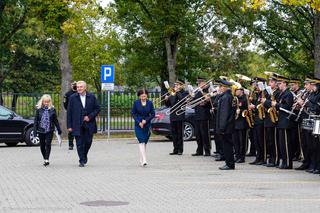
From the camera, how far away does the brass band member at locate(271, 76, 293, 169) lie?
58.3 feet

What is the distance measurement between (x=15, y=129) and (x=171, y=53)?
13.0 metres

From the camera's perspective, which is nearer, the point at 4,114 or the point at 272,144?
the point at 272,144

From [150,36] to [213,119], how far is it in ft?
58.5

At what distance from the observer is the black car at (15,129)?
27.1 metres

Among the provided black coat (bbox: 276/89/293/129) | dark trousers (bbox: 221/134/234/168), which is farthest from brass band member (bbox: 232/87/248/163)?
dark trousers (bbox: 221/134/234/168)

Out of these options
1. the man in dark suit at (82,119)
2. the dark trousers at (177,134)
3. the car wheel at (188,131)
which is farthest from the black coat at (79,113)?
the car wheel at (188,131)

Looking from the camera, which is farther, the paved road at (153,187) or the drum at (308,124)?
the drum at (308,124)

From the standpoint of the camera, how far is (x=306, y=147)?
1792cm

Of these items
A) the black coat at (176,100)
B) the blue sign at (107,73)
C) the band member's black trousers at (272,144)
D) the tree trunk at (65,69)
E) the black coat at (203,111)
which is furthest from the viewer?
the tree trunk at (65,69)

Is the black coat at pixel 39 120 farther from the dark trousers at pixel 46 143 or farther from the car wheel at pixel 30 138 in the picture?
the car wheel at pixel 30 138

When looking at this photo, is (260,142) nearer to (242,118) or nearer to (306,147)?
(242,118)

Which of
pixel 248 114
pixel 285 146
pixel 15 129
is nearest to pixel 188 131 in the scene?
pixel 15 129

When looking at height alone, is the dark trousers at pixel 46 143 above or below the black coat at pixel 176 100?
below

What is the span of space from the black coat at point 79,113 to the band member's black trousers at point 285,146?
14.2 ft
